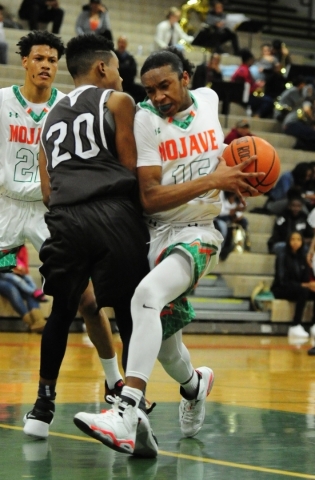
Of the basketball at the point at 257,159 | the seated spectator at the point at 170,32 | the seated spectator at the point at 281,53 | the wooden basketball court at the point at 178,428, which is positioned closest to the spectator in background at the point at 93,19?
the seated spectator at the point at 170,32

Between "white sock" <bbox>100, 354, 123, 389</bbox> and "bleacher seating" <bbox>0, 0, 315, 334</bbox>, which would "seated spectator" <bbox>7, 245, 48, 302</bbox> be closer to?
"bleacher seating" <bbox>0, 0, 315, 334</bbox>

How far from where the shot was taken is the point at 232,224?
14320mm

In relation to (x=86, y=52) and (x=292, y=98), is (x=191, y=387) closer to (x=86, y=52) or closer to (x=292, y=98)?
(x=86, y=52)

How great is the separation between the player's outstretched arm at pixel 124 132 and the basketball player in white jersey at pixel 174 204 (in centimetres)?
4

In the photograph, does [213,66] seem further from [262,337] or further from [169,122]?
[169,122]

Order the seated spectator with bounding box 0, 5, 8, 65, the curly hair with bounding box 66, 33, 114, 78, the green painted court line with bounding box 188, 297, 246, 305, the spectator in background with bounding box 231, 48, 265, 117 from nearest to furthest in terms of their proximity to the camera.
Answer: the curly hair with bounding box 66, 33, 114, 78 → the green painted court line with bounding box 188, 297, 246, 305 → the seated spectator with bounding box 0, 5, 8, 65 → the spectator in background with bounding box 231, 48, 265, 117

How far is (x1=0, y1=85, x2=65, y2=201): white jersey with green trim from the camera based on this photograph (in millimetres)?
6191

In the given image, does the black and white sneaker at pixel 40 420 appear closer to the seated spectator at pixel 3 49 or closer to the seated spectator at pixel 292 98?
the seated spectator at pixel 3 49

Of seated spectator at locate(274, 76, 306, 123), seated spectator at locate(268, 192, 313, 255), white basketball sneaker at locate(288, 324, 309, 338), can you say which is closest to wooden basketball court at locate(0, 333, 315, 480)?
white basketball sneaker at locate(288, 324, 309, 338)

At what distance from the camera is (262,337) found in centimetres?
1272

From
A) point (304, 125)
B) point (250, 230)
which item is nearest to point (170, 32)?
point (304, 125)

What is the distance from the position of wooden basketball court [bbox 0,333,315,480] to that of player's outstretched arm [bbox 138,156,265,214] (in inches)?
46.5

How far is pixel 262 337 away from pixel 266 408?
6.65 metres

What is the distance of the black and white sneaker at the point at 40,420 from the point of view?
15.7 ft
